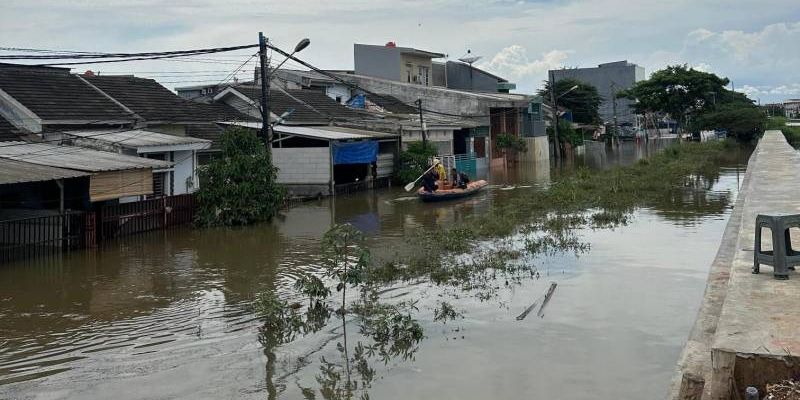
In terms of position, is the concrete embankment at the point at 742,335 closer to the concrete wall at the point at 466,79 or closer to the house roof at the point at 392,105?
the house roof at the point at 392,105

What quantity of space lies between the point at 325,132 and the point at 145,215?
1190 centimetres

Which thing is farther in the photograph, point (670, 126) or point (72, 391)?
point (670, 126)

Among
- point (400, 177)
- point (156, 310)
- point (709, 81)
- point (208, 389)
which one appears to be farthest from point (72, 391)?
point (709, 81)

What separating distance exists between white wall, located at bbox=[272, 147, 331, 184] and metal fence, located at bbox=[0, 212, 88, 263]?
486 inches

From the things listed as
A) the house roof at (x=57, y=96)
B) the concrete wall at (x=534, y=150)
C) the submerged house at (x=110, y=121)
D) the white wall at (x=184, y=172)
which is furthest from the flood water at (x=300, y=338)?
the concrete wall at (x=534, y=150)

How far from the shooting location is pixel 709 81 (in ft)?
197

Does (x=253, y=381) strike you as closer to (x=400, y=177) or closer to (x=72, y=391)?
(x=72, y=391)

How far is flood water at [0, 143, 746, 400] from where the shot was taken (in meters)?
8.16

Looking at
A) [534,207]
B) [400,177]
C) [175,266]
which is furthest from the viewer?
[400,177]

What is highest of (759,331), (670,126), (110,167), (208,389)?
(670,126)

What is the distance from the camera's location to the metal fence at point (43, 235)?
1605 centimetres

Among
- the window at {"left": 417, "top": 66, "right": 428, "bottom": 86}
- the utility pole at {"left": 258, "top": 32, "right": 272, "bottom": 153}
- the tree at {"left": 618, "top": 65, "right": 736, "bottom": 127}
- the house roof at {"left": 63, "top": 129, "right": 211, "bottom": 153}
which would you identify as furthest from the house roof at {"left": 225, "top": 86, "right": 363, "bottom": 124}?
the tree at {"left": 618, "top": 65, "right": 736, "bottom": 127}

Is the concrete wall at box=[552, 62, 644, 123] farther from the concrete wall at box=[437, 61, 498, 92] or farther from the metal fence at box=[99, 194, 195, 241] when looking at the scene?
the metal fence at box=[99, 194, 195, 241]

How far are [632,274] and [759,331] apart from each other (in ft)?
23.4
